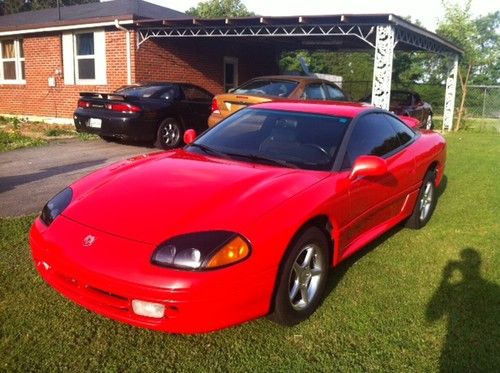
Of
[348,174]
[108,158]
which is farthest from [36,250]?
[108,158]

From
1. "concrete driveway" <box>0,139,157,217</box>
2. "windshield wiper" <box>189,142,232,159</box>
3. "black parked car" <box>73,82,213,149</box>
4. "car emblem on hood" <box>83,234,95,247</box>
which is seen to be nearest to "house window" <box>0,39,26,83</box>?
"concrete driveway" <box>0,139,157,217</box>

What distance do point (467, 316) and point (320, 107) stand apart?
2007 millimetres

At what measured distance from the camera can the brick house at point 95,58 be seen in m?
13.8

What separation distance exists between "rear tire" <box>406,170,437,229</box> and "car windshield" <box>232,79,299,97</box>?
4.52 meters

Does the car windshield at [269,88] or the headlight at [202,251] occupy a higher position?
the car windshield at [269,88]

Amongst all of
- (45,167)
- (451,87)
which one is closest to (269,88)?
(45,167)

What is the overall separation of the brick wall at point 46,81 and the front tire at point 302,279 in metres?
11.8

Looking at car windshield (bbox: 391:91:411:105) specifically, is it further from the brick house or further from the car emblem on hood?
the car emblem on hood

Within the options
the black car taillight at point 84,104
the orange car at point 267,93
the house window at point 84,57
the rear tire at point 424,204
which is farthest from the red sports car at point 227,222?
the house window at point 84,57

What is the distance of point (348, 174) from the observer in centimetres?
351

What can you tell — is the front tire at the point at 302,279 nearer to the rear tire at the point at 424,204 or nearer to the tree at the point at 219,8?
the rear tire at the point at 424,204

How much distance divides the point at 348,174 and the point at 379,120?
3.79 ft

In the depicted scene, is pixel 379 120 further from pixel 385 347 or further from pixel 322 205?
pixel 385 347

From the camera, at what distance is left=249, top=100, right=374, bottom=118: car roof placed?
13.3 ft
